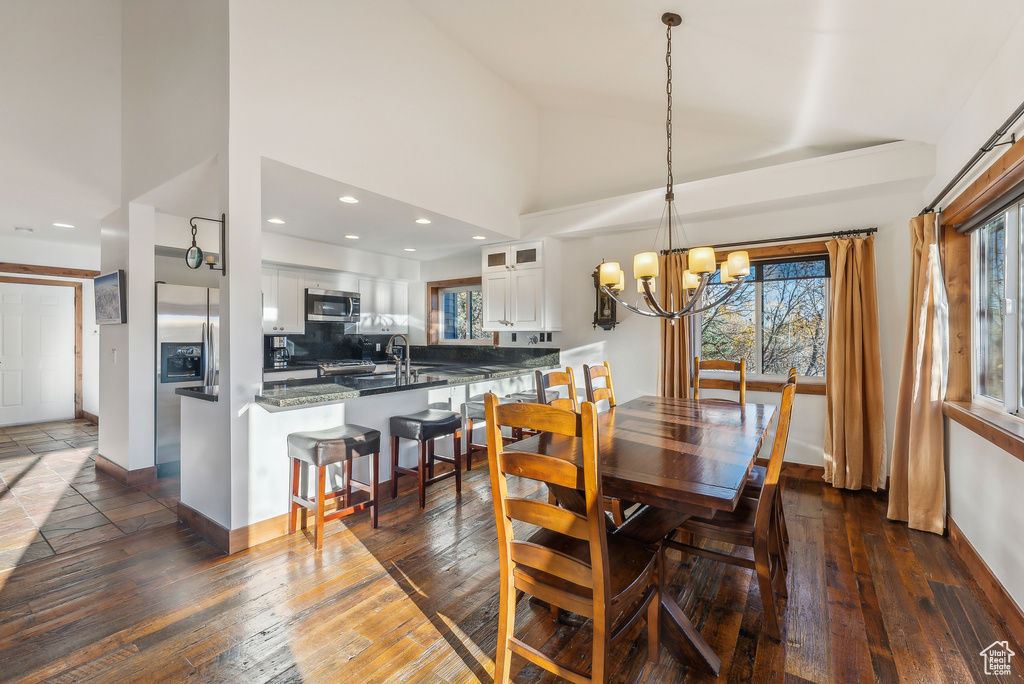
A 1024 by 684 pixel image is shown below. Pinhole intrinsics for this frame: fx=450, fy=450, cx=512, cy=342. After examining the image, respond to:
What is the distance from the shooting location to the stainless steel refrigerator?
3854 millimetres

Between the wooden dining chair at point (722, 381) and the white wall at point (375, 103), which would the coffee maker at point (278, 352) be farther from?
the wooden dining chair at point (722, 381)

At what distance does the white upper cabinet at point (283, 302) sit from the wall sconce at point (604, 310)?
3.32 meters

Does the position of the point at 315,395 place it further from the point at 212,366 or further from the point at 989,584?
the point at 989,584

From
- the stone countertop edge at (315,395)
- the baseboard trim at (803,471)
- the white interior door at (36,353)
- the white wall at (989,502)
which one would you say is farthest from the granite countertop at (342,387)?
the white interior door at (36,353)

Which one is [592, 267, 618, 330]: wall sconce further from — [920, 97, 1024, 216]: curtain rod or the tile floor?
the tile floor

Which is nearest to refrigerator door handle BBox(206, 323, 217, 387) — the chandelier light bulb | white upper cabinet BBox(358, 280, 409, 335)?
white upper cabinet BBox(358, 280, 409, 335)

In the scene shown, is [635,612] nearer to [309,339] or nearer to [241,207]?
[241,207]

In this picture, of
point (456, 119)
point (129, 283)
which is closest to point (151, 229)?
point (129, 283)

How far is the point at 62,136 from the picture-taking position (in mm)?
3635

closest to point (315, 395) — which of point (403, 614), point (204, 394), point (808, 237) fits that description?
point (204, 394)

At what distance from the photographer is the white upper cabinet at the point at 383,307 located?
577 centimetres

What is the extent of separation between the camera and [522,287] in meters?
4.91

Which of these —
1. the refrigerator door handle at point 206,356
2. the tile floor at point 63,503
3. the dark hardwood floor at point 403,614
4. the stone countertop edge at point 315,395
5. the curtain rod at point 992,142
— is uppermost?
the curtain rod at point 992,142

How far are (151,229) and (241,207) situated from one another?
6.33 feet
